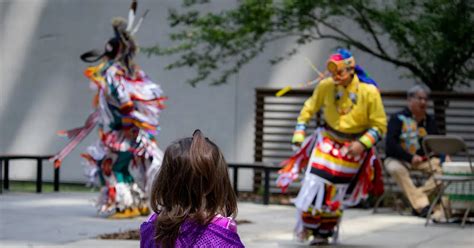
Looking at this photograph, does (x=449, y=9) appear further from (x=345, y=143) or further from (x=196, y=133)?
(x=196, y=133)

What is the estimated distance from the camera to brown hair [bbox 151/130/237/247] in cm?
363

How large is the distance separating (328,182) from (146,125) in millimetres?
3117

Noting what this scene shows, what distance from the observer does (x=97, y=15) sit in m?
18.2

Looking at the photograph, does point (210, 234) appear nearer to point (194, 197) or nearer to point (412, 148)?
point (194, 197)

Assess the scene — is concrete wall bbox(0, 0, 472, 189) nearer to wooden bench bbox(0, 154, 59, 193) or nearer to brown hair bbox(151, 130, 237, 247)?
wooden bench bbox(0, 154, 59, 193)

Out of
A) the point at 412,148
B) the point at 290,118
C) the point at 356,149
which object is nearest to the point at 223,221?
the point at 356,149

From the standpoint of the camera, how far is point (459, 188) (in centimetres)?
1244

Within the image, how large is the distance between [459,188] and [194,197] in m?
9.21

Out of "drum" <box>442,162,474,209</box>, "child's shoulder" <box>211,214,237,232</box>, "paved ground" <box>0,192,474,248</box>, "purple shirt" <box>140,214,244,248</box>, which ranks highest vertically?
"child's shoulder" <box>211,214,237,232</box>

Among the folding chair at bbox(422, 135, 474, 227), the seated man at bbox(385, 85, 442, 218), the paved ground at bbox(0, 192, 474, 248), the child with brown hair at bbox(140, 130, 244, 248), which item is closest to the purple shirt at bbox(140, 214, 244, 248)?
the child with brown hair at bbox(140, 130, 244, 248)

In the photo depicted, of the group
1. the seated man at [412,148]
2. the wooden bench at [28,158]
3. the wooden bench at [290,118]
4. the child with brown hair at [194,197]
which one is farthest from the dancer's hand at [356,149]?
the wooden bench at [28,158]

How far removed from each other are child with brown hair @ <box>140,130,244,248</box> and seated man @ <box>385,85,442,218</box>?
9569 millimetres

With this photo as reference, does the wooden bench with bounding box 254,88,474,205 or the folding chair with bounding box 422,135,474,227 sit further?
the wooden bench with bounding box 254,88,474,205

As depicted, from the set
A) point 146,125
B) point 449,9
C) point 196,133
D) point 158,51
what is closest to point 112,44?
point 146,125
